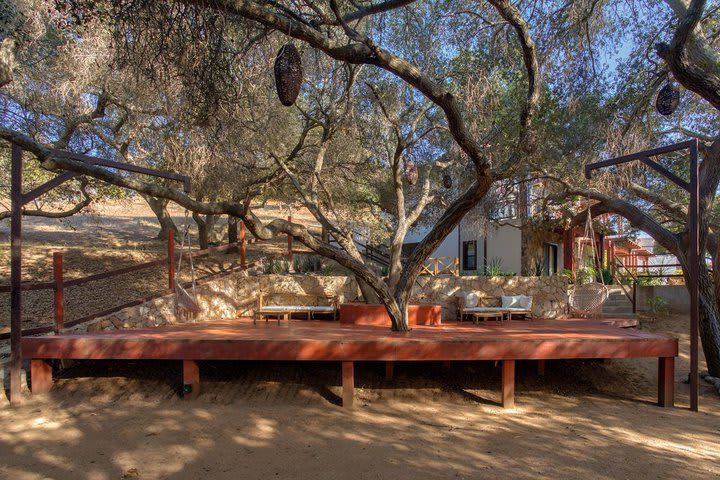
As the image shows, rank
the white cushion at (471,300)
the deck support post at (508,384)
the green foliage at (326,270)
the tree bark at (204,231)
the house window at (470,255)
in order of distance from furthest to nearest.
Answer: the house window at (470,255) < the tree bark at (204,231) < the green foliage at (326,270) < the white cushion at (471,300) < the deck support post at (508,384)

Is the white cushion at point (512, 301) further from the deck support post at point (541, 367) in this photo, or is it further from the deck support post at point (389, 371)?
the deck support post at point (389, 371)

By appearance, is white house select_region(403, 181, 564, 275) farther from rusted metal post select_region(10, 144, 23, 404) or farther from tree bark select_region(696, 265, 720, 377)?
rusted metal post select_region(10, 144, 23, 404)

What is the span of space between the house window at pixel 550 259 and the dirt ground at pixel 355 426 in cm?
1012

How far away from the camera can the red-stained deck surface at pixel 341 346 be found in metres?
6.17

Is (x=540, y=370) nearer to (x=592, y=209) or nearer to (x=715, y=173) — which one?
(x=715, y=173)

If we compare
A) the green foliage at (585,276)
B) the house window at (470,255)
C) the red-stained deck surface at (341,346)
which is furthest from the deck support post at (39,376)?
the house window at (470,255)

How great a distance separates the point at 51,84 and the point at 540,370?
1039cm

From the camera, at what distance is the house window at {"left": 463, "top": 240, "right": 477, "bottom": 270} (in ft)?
59.6

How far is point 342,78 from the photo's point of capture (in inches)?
384

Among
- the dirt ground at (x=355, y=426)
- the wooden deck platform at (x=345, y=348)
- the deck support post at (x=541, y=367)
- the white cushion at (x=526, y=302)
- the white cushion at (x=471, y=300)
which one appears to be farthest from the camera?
the white cushion at (x=526, y=302)

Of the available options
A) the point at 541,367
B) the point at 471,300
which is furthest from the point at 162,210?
the point at 541,367

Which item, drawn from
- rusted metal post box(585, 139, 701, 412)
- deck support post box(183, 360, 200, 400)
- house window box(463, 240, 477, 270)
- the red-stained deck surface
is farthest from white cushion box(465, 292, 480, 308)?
house window box(463, 240, 477, 270)

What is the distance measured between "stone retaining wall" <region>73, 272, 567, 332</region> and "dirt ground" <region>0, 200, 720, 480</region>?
244cm

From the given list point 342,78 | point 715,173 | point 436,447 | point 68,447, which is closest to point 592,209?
point 715,173
